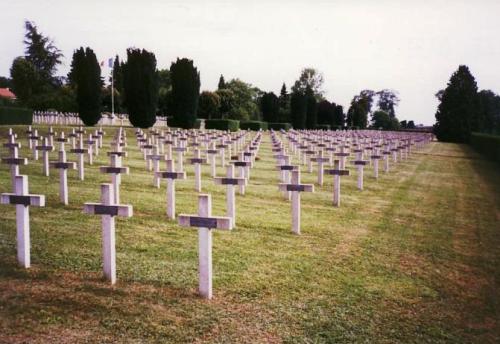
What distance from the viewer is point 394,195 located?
1431 centimetres

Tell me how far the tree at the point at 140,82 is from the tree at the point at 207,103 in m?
24.5

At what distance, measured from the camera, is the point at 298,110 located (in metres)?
62.9

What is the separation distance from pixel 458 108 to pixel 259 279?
5918 centimetres

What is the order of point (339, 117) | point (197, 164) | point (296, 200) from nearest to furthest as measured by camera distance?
point (296, 200)
point (197, 164)
point (339, 117)

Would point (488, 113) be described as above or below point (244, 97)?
below

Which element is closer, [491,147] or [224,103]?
[491,147]

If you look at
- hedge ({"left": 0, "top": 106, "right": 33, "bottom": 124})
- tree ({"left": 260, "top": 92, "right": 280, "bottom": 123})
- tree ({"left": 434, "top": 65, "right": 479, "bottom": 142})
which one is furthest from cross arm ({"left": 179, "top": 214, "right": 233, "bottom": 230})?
tree ({"left": 260, "top": 92, "right": 280, "bottom": 123})

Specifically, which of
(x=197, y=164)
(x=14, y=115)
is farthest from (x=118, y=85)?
(x=197, y=164)

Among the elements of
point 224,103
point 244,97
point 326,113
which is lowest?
point 326,113

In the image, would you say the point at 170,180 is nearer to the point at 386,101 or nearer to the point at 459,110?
the point at 459,110

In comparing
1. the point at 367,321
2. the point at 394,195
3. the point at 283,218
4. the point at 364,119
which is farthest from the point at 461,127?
the point at 367,321

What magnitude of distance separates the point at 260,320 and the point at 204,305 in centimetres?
62

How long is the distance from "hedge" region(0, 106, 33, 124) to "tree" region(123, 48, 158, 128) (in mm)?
6467

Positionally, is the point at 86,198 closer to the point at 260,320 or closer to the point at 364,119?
the point at 260,320
